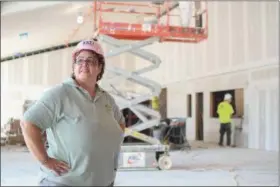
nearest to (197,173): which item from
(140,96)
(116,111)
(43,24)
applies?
(140,96)

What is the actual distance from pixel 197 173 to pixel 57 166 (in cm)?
621

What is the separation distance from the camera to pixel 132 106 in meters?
8.58

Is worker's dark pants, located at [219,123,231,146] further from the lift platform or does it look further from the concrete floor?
the lift platform

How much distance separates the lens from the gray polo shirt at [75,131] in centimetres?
192

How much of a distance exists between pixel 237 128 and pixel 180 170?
252 inches

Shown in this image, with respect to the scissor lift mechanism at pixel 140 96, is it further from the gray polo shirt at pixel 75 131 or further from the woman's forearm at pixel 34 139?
the woman's forearm at pixel 34 139

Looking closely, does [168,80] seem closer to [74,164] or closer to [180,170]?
[180,170]

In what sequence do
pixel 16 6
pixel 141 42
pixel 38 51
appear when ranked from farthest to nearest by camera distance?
pixel 38 51
pixel 16 6
pixel 141 42

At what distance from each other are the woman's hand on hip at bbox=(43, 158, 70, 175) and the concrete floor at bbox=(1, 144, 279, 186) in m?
3.51

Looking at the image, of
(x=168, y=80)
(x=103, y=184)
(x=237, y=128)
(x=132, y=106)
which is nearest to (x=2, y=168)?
(x=132, y=106)

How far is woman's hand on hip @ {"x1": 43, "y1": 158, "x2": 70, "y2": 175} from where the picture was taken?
6.23ft

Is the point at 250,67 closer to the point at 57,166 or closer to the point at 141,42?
the point at 141,42

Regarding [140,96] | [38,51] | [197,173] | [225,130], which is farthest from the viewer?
[38,51]

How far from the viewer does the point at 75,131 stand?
1920 millimetres
